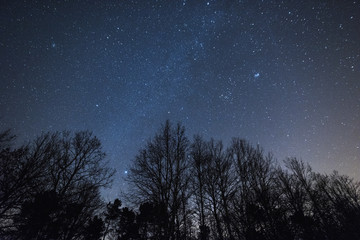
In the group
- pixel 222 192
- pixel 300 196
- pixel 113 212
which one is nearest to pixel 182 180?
pixel 222 192

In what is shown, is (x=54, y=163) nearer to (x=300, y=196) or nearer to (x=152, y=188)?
(x=152, y=188)

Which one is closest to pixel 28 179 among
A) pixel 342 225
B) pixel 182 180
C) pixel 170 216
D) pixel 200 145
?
pixel 170 216

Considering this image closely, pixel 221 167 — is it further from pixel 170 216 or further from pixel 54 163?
pixel 54 163

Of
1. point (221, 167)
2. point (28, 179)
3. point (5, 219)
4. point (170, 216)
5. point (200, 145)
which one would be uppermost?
point (200, 145)

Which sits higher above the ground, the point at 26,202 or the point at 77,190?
the point at 77,190

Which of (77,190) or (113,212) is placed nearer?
(77,190)

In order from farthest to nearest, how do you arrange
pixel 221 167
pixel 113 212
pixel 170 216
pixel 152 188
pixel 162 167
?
pixel 113 212
pixel 221 167
pixel 162 167
pixel 152 188
pixel 170 216

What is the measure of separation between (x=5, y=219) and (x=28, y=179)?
2.03m

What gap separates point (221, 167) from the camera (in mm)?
15234

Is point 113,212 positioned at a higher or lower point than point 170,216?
higher

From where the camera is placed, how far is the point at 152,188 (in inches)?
466

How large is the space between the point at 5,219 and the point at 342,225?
1551 cm

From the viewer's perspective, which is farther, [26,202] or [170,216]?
[170,216]

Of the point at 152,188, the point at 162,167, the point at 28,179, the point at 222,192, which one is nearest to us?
the point at 28,179
